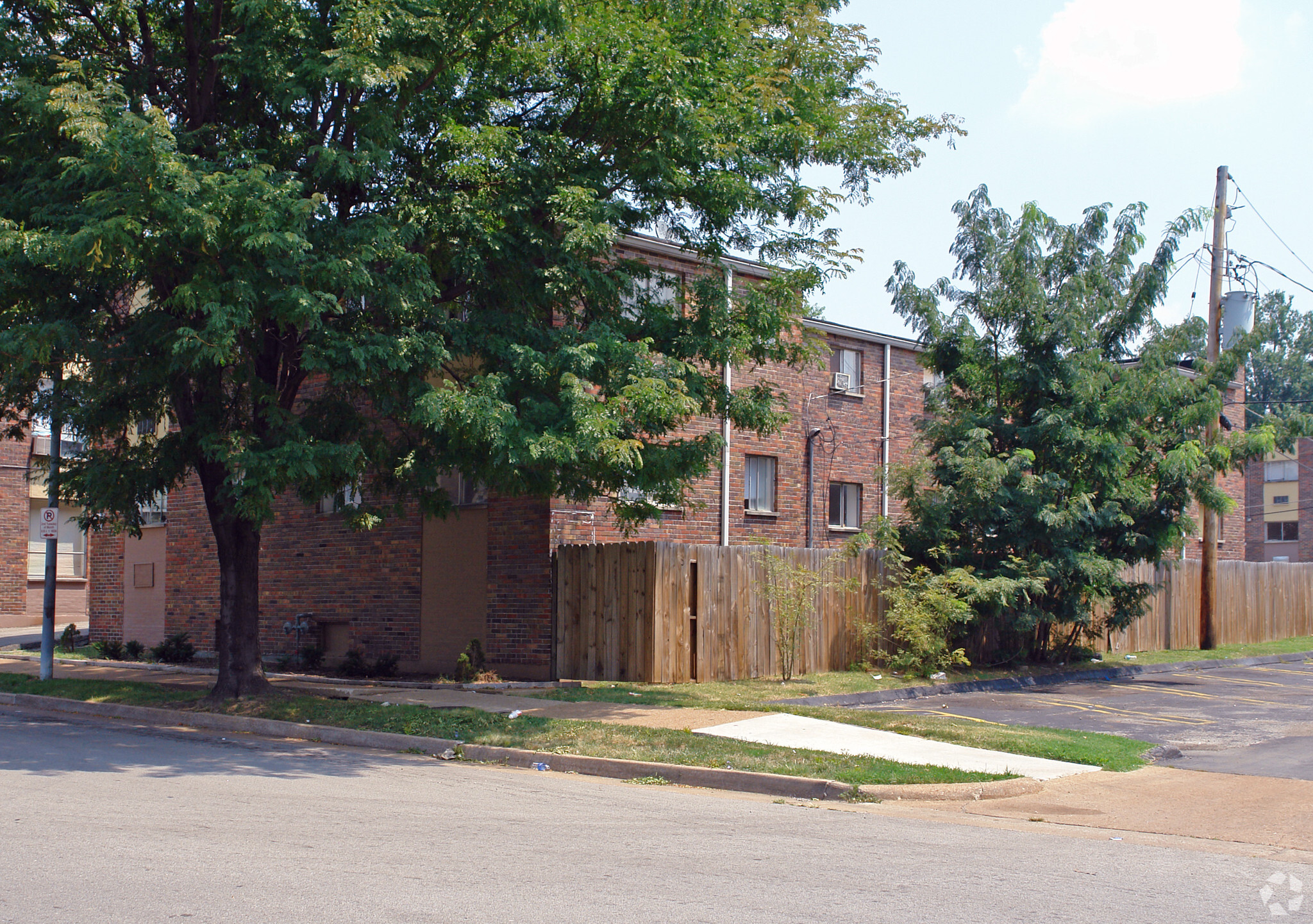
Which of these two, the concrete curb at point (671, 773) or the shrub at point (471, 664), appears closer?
the concrete curb at point (671, 773)

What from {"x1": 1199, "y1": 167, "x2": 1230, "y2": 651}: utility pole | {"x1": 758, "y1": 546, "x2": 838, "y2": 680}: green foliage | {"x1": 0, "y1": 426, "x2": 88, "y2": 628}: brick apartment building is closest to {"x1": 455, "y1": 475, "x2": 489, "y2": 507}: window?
{"x1": 758, "y1": 546, "x2": 838, "y2": 680}: green foliage

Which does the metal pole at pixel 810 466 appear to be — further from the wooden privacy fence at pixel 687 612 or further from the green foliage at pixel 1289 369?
the green foliage at pixel 1289 369

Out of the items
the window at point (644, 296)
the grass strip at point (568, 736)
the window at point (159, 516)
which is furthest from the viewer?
the window at point (159, 516)

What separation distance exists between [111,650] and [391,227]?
1736cm

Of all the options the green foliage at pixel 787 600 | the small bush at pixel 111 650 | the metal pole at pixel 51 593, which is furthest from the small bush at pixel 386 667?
the small bush at pixel 111 650

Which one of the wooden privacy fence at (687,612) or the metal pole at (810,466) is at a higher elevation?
the metal pole at (810,466)

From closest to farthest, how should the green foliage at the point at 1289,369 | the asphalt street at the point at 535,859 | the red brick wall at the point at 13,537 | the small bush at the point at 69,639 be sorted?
the asphalt street at the point at 535,859
the small bush at the point at 69,639
the red brick wall at the point at 13,537
the green foliage at the point at 1289,369

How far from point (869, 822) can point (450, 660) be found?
13000mm

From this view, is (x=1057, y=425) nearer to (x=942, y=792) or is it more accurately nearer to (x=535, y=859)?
(x=942, y=792)

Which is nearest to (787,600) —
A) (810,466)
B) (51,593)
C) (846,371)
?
(810,466)

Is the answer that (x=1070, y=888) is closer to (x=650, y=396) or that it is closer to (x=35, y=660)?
(x=650, y=396)

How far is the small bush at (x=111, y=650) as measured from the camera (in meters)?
25.5

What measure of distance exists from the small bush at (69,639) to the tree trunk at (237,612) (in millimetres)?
14467

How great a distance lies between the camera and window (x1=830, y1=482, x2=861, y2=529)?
83.3ft
